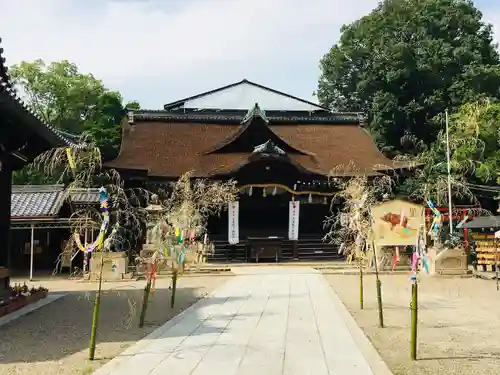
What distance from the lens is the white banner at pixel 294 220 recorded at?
22.6 meters

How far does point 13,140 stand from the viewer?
36.2ft

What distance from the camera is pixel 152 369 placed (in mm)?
5867

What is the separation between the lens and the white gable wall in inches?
1353

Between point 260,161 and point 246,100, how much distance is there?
519 inches

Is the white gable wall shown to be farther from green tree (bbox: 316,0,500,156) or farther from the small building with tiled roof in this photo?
the small building with tiled roof

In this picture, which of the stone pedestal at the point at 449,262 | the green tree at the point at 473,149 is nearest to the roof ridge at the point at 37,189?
the stone pedestal at the point at 449,262

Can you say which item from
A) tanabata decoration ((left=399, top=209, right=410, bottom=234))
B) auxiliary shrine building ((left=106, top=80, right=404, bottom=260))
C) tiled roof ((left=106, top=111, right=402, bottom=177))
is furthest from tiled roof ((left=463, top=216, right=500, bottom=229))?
tanabata decoration ((left=399, top=209, right=410, bottom=234))

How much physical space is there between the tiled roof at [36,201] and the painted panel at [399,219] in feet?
37.8

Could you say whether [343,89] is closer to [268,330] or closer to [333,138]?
[333,138]

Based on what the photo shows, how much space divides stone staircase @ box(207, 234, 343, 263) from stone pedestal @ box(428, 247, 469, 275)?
5.66 meters

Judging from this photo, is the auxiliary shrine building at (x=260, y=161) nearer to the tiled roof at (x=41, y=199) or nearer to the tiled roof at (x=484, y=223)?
the tiled roof at (x=41, y=199)

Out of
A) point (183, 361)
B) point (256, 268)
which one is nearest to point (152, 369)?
point (183, 361)

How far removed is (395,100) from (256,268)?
22.8m

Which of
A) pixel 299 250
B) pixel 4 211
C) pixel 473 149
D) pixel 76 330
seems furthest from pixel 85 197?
pixel 473 149
